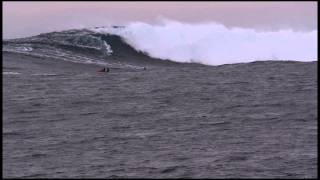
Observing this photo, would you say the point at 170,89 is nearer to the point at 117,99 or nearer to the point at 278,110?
the point at 117,99

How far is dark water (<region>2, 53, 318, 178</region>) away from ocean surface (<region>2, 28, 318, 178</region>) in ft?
0.07

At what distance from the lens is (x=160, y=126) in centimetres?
2009

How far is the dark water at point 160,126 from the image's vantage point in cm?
1455

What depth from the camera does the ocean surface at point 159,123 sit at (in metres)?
14.6

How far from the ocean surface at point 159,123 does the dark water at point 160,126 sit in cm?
2

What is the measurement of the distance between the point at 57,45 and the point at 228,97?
90.9 feet

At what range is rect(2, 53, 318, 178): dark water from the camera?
14.6 metres

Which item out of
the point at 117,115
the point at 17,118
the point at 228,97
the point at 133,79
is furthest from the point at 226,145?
the point at 133,79

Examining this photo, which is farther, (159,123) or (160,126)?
(159,123)

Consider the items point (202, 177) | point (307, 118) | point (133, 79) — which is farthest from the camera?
point (133, 79)

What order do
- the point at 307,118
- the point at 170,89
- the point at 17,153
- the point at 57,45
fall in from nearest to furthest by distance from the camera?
the point at 17,153 < the point at 307,118 < the point at 170,89 < the point at 57,45

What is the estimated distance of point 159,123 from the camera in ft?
67.9

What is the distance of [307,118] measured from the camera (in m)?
20.9

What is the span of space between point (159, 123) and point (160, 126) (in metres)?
0.60
